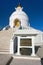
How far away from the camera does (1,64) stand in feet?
25.8

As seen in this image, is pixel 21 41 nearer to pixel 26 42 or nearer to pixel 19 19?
pixel 26 42

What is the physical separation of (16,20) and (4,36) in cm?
1324

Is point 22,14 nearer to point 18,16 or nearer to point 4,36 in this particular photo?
point 18,16

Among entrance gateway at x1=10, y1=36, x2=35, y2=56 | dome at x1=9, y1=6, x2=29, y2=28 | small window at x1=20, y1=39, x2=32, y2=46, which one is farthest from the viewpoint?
dome at x1=9, y1=6, x2=29, y2=28

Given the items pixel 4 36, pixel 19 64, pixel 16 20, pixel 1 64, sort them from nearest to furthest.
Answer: pixel 1 64 < pixel 19 64 < pixel 4 36 < pixel 16 20

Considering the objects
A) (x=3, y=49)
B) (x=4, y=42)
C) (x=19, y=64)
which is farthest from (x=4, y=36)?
(x=19, y=64)

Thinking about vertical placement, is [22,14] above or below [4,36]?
above

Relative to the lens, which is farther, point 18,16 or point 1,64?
point 18,16

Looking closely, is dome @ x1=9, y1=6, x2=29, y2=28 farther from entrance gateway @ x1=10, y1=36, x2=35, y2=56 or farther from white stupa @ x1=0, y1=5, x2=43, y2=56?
entrance gateway @ x1=10, y1=36, x2=35, y2=56

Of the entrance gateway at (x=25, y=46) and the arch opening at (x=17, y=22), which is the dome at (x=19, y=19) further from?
the entrance gateway at (x=25, y=46)

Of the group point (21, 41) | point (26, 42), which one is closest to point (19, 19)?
point (21, 41)

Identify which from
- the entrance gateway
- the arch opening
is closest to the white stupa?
the entrance gateway

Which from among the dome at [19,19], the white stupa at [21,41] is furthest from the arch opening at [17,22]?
the white stupa at [21,41]

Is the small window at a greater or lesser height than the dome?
lesser
